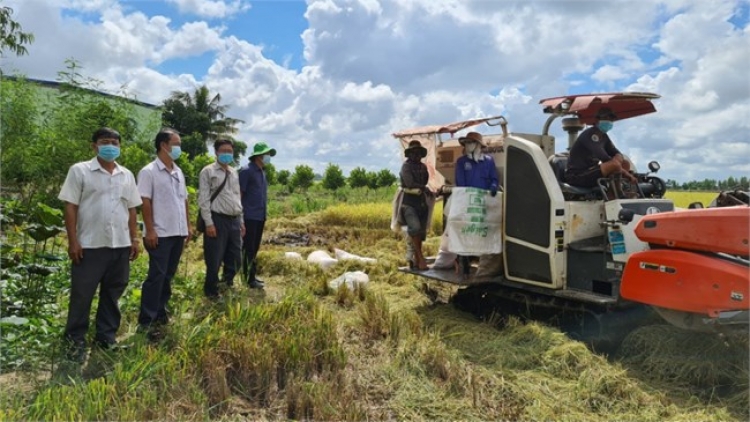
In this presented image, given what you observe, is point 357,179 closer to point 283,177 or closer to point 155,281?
point 283,177

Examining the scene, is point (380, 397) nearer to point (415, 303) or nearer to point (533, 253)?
point (533, 253)

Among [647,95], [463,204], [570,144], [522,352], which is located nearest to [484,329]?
[522,352]

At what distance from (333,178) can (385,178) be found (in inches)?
194

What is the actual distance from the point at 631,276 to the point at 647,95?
193cm

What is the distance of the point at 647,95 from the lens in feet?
16.6

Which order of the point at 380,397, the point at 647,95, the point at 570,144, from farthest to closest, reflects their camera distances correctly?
the point at 570,144 < the point at 647,95 < the point at 380,397

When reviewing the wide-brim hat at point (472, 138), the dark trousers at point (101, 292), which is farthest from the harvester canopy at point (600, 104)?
the dark trousers at point (101, 292)

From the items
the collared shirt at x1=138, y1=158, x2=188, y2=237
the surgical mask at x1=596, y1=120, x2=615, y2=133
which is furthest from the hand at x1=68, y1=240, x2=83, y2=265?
the surgical mask at x1=596, y1=120, x2=615, y2=133

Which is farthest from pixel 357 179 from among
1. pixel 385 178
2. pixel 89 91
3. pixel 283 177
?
pixel 89 91

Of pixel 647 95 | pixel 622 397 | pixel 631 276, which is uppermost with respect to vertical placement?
pixel 647 95

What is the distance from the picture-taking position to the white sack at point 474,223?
5.51 meters

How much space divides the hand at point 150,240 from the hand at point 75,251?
0.61 metres

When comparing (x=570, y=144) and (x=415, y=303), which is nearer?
(x=570, y=144)

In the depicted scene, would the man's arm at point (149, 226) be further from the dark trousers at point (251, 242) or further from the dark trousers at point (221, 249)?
the dark trousers at point (251, 242)
